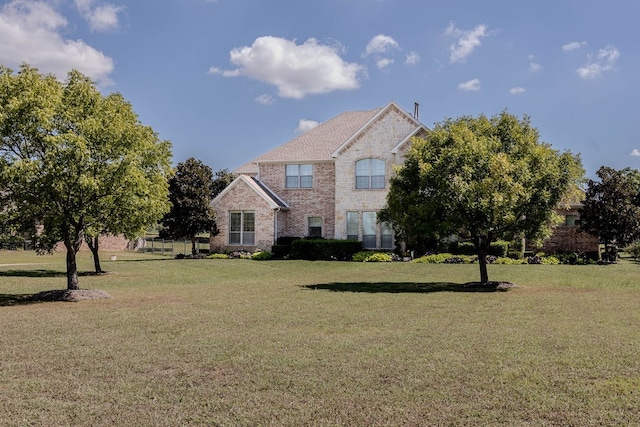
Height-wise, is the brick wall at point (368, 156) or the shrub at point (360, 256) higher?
the brick wall at point (368, 156)

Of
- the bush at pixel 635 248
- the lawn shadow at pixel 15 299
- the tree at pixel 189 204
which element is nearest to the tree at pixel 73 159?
the lawn shadow at pixel 15 299

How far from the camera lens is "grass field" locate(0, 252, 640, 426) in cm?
679

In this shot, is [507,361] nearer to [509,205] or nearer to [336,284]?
[509,205]

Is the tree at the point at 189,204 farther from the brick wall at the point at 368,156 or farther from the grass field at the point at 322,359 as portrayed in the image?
the grass field at the point at 322,359

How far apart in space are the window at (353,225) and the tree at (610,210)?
15.5 m

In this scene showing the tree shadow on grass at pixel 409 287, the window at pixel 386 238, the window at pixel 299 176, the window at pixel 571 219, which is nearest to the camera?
the tree shadow on grass at pixel 409 287

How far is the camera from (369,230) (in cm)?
3972

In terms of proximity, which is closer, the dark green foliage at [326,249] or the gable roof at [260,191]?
the dark green foliage at [326,249]

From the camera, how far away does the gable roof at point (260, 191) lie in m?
39.6

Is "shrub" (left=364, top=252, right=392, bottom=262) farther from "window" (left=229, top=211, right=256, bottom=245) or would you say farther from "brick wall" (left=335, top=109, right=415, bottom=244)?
"window" (left=229, top=211, right=256, bottom=245)

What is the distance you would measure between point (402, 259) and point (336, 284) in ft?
49.0

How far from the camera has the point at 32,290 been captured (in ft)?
66.6

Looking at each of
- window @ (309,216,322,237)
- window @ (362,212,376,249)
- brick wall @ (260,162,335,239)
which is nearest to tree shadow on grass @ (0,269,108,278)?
brick wall @ (260,162,335,239)

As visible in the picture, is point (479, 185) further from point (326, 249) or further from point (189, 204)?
point (189, 204)
